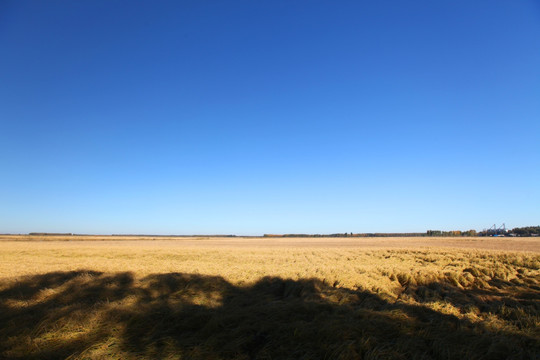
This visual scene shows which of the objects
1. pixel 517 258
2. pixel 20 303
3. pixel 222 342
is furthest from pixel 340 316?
pixel 517 258

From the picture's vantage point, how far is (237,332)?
16.6 ft

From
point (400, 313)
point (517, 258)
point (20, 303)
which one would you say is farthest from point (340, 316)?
point (517, 258)

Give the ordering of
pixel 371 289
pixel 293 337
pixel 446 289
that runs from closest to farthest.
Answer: pixel 293 337 < pixel 371 289 < pixel 446 289

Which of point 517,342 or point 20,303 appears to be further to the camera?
point 20,303

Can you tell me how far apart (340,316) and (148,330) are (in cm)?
362

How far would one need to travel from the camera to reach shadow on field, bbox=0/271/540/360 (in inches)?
172

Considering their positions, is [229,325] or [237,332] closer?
[237,332]

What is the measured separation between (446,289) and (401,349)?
8.86 metres

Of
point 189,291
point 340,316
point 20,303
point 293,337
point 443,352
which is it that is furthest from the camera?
point 189,291

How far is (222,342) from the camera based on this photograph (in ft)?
15.5

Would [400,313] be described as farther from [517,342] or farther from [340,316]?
[517,342]

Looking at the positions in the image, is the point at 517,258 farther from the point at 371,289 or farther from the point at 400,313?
the point at 400,313

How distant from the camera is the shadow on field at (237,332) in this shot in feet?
14.3

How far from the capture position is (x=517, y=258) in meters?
19.6
